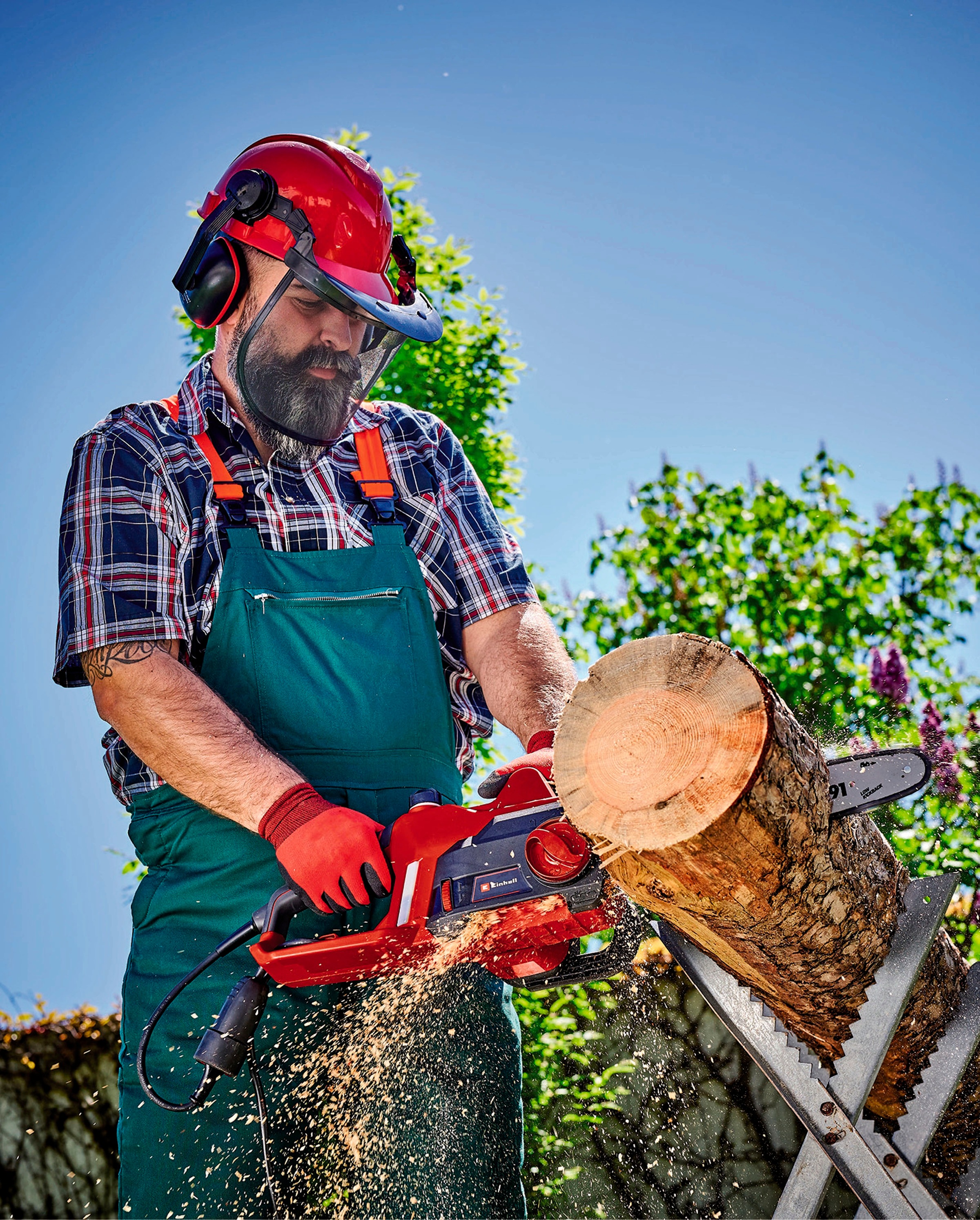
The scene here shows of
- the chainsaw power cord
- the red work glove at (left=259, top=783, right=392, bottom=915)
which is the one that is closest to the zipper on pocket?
the red work glove at (left=259, top=783, right=392, bottom=915)

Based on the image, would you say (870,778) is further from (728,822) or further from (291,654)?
(291,654)

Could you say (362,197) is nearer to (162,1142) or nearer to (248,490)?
(248,490)

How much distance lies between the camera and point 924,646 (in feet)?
15.3

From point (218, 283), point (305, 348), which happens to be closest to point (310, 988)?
point (305, 348)

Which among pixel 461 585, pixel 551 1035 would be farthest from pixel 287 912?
pixel 551 1035

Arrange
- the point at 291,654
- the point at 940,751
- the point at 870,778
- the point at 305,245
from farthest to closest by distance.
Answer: the point at 940,751 < the point at 305,245 < the point at 291,654 < the point at 870,778

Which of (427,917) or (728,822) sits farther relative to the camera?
(427,917)

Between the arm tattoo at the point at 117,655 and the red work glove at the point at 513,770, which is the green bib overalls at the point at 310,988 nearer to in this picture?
the arm tattoo at the point at 117,655

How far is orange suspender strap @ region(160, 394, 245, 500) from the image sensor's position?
7.35ft

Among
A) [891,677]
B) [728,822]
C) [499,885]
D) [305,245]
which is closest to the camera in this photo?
[728,822]

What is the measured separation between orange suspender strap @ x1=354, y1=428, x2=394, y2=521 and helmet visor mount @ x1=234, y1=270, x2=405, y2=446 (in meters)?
0.09

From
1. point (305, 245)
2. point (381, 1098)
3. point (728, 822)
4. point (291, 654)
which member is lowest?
point (381, 1098)

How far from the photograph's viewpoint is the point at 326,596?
7.29ft

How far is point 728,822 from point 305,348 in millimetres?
1559
